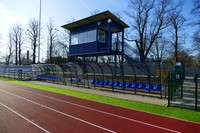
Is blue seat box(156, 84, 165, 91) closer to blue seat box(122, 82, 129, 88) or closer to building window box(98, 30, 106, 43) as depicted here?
blue seat box(122, 82, 129, 88)

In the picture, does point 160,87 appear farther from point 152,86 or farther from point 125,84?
point 125,84

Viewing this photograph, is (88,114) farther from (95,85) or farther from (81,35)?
(81,35)

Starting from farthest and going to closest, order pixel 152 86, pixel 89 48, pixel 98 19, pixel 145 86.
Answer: pixel 89 48
pixel 98 19
pixel 145 86
pixel 152 86

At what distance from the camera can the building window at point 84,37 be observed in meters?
30.1

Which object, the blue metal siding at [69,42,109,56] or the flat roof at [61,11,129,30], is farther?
the blue metal siding at [69,42,109,56]

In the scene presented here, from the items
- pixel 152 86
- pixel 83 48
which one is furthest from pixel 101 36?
pixel 152 86

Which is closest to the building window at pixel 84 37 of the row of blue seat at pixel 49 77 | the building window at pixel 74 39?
the building window at pixel 74 39

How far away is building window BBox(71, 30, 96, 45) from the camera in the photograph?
98.7 feet

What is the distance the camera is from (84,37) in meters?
31.7

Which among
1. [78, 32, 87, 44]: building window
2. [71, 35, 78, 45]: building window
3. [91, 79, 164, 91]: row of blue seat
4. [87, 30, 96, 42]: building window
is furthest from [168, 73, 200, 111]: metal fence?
[71, 35, 78, 45]: building window

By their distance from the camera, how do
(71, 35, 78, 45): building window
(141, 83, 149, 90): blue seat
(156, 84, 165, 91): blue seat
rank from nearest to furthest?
(156, 84, 165, 91): blue seat → (141, 83, 149, 90): blue seat → (71, 35, 78, 45): building window

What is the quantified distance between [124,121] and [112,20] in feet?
69.3

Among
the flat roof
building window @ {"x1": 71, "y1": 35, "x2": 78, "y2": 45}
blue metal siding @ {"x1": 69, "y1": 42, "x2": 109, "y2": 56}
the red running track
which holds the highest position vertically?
the flat roof

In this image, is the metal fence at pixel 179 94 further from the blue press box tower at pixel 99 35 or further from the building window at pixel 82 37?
the building window at pixel 82 37
